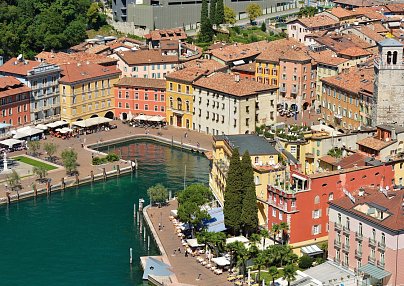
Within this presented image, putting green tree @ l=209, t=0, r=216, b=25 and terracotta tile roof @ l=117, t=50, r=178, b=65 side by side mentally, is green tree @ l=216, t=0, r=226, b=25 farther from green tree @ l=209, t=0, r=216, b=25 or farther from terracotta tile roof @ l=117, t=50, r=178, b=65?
terracotta tile roof @ l=117, t=50, r=178, b=65

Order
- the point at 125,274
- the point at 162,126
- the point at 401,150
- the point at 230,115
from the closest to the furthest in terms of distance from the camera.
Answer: the point at 125,274
the point at 401,150
the point at 230,115
the point at 162,126

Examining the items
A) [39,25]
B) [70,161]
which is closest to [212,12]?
[39,25]

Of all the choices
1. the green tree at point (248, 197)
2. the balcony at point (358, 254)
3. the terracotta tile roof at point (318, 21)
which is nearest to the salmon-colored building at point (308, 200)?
the green tree at point (248, 197)

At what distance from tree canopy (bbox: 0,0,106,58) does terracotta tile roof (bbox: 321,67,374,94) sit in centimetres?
5033

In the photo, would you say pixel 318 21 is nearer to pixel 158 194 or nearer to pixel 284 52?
pixel 284 52

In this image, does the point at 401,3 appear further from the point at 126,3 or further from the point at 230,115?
the point at 230,115

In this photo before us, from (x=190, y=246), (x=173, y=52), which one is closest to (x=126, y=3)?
(x=173, y=52)

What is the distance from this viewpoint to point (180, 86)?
462ft

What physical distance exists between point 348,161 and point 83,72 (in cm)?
5492

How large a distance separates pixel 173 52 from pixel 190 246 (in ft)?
225

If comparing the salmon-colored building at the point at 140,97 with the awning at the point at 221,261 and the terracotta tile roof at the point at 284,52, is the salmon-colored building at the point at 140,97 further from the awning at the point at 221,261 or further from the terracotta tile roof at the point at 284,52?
the awning at the point at 221,261

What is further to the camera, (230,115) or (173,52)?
(173,52)

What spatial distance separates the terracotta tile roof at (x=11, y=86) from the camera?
13488 cm

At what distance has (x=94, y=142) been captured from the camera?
134 metres
